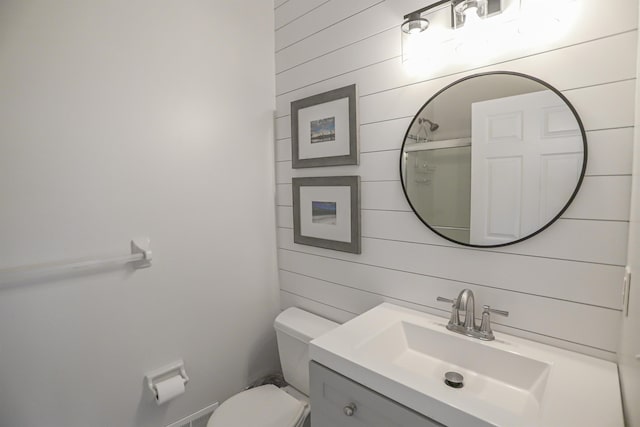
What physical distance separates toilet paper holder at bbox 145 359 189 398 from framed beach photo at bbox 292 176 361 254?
33.1 inches

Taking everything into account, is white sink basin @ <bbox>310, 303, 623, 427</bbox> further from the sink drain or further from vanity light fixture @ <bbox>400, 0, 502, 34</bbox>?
vanity light fixture @ <bbox>400, 0, 502, 34</bbox>

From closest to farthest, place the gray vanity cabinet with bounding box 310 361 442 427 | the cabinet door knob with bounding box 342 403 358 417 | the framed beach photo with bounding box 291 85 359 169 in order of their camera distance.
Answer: the gray vanity cabinet with bounding box 310 361 442 427 < the cabinet door knob with bounding box 342 403 358 417 < the framed beach photo with bounding box 291 85 359 169

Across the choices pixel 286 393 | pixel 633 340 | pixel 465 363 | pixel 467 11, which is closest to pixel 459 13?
pixel 467 11

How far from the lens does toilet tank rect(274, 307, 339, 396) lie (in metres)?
1.52

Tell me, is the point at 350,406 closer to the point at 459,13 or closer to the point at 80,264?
the point at 80,264

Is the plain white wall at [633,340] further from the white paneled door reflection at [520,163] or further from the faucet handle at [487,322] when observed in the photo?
the faucet handle at [487,322]

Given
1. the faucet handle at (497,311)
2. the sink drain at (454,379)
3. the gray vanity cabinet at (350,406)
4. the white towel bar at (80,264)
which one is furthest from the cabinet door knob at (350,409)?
the white towel bar at (80,264)

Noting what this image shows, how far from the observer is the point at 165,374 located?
4.78 ft

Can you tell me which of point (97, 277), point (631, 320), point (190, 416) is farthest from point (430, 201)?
point (190, 416)

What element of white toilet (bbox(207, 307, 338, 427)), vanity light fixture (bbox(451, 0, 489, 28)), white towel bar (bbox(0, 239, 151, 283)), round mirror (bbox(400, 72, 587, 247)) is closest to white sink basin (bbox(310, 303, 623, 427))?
round mirror (bbox(400, 72, 587, 247))

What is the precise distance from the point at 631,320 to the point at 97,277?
1705 mm

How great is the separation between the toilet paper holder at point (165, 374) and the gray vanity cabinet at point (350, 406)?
0.74 m

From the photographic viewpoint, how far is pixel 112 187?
1288 mm

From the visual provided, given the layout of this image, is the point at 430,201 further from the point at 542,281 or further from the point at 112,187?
the point at 112,187
